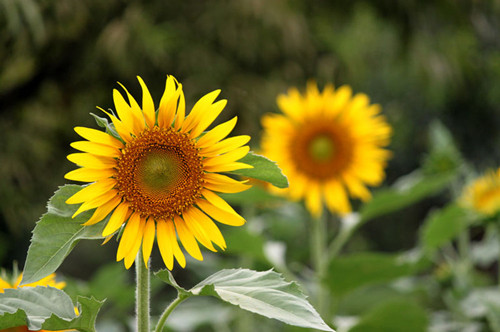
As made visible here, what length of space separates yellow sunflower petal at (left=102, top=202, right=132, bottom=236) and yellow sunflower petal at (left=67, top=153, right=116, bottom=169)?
0.02m

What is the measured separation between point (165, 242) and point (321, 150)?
770mm

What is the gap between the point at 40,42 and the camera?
1797 mm

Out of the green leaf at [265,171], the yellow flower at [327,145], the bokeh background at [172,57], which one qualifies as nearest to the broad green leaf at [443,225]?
the yellow flower at [327,145]

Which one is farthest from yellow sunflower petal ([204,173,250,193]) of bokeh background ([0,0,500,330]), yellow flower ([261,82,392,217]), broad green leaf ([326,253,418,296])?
bokeh background ([0,0,500,330])

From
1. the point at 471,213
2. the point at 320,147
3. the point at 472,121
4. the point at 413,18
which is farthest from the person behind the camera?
the point at 472,121

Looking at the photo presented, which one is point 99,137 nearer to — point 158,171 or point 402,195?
point 158,171

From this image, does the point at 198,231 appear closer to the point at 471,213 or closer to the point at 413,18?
the point at 471,213

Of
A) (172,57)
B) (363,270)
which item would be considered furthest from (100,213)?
(172,57)

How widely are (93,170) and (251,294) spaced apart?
115 millimetres

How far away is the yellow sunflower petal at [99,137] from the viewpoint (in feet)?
1.17

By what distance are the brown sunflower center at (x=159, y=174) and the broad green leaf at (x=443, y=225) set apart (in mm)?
631

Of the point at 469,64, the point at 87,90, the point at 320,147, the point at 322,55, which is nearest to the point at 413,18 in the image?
the point at 322,55

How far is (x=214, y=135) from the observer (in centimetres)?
38

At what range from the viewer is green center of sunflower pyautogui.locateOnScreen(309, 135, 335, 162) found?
1.13m
